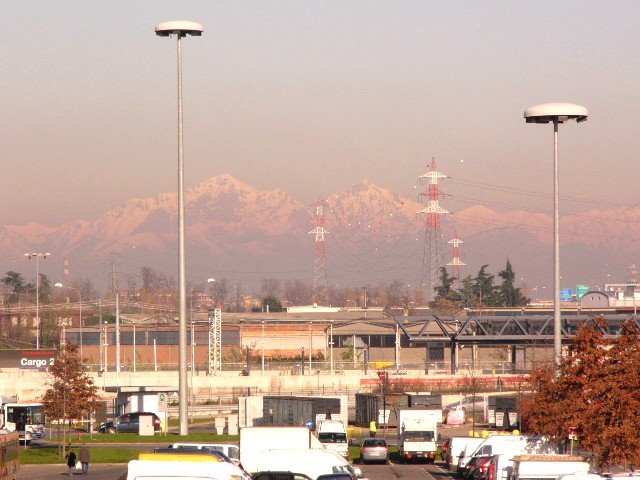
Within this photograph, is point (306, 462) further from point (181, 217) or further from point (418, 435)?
point (418, 435)

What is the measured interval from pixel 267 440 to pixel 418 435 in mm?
18479

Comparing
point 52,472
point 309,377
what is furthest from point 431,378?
point 52,472

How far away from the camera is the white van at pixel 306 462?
29062mm

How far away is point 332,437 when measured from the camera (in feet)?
182

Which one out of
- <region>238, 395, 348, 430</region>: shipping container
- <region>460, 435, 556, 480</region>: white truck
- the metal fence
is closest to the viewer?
<region>460, 435, 556, 480</region>: white truck

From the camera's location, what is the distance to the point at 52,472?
48.6 m

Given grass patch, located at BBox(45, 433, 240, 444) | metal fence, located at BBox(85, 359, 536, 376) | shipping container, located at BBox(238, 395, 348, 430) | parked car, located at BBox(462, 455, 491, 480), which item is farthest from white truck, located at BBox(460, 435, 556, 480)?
metal fence, located at BBox(85, 359, 536, 376)

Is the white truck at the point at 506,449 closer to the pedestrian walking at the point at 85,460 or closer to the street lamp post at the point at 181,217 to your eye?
the street lamp post at the point at 181,217

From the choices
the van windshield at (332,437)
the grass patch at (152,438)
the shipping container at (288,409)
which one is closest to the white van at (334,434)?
the van windshield at (332,437)

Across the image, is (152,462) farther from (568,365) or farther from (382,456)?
(382,456)

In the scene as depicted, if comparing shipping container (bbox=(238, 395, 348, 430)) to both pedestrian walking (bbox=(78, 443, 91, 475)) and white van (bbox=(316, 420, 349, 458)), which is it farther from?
pedestrian walking (bbox=(78, 443, 91, 475))

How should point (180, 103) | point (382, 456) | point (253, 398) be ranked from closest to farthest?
1. point (180, 103)
2. point (382, 456)
3. point (253, 398)

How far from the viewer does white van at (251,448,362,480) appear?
2906 cm

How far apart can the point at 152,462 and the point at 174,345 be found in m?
142
